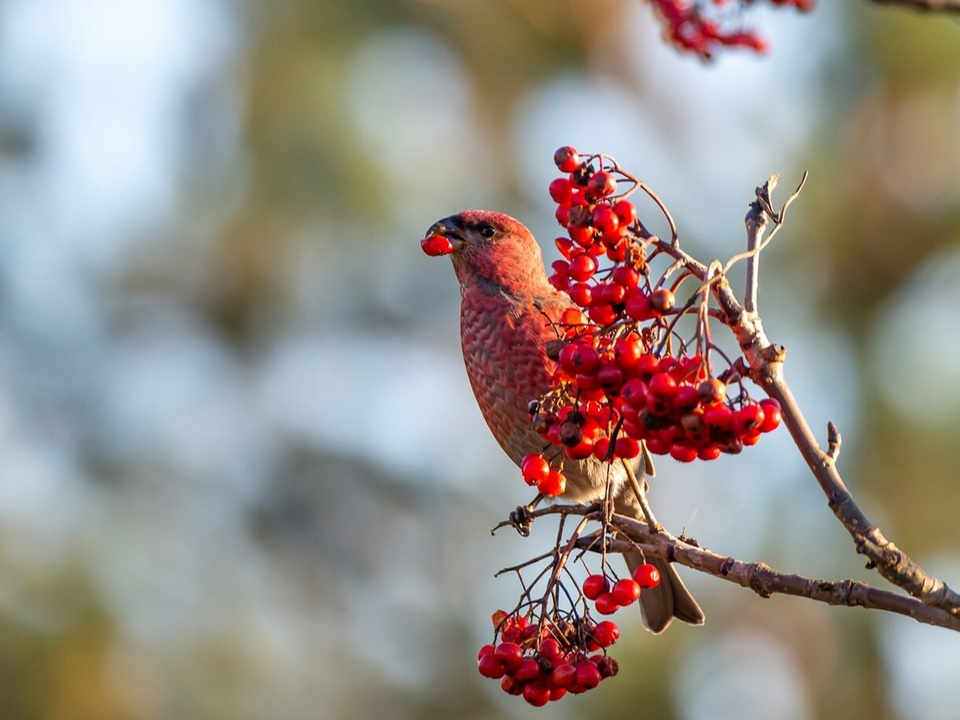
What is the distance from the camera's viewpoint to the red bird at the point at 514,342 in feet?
10.6

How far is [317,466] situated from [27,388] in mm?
2121

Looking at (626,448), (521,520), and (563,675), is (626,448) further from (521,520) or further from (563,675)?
(521,520)

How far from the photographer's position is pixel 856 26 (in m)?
7.25

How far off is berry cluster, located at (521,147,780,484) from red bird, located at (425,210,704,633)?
1.21 meters

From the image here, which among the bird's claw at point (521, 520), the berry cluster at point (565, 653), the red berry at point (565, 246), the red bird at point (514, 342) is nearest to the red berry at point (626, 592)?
the berry cluster at point (565, 653)

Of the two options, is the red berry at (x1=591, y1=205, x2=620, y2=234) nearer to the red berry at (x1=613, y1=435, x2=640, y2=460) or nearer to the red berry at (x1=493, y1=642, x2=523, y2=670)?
the red berry at (x1=613, y1=435, x2=640, y2=460)

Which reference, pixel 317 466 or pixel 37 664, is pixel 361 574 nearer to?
pixel 317 466

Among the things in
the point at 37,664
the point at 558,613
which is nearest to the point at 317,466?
the point at 37,664

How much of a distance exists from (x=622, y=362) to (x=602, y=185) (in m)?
0.27

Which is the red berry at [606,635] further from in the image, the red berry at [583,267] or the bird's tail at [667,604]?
the bird's tail at [667,604]

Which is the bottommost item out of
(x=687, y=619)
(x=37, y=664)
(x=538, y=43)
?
(x=687, y=619)

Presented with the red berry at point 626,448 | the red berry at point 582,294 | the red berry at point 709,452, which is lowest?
the red berry at point 709,452

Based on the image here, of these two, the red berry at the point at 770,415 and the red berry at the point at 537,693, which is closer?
the red berry at the point at 770,415

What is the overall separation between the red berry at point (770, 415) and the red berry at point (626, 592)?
1.53 ft
